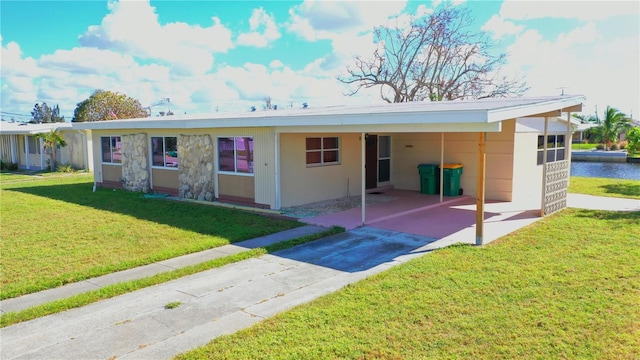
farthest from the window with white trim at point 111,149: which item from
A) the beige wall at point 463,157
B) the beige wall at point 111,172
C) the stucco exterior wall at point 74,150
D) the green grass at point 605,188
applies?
the green grass at point 605,188

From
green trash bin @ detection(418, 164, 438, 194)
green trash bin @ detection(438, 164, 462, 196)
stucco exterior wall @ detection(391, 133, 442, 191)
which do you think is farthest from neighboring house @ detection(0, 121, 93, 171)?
green trash bin @ detection(438, 164, 462, 196)

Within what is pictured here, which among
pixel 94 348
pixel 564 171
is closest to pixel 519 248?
pixel 564 171

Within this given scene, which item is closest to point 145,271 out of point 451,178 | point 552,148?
point 451,178

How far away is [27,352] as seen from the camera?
4684 mm

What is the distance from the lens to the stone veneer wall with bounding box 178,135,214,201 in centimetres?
1363

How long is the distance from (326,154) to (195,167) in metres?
3.97

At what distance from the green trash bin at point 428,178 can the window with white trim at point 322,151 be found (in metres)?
2.77

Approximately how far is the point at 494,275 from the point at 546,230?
3.41 metres

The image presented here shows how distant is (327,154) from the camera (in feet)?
44.2

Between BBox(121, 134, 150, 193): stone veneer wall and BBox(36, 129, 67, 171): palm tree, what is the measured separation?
34.3ft

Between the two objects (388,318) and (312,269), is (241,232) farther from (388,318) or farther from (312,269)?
(388,318)

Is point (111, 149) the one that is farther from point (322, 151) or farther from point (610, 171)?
point (610, 171)

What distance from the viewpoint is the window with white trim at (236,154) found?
1269 cm

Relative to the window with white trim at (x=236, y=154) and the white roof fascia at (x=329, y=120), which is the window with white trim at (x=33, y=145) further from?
the window with white trim at (x=236, y=154)
